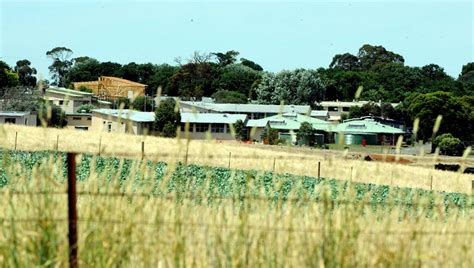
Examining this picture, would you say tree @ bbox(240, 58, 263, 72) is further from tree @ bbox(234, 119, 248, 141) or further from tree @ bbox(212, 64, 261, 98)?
tree @ bbox(234, 119, 248, 141)

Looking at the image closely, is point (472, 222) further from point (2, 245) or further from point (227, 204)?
point (2, 245)

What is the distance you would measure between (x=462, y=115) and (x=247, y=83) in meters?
46.4

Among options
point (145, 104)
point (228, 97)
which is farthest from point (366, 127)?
point (228, 97)

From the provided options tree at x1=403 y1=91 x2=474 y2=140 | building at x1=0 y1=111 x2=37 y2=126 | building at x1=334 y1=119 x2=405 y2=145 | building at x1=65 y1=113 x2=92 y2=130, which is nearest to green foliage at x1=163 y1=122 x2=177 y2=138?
building at x1=0 y1=111 x2=37 y2=126

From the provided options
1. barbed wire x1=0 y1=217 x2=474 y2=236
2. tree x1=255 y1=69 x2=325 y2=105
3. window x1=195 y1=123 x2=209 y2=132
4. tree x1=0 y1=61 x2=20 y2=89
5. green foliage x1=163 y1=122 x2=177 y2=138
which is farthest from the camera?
tree x1=255 y1=69 x2=325 y2=105

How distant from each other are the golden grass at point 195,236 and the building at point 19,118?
6260cm

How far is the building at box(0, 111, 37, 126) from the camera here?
222ft

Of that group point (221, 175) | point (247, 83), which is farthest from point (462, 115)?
point (221, 175)

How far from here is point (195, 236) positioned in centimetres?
568

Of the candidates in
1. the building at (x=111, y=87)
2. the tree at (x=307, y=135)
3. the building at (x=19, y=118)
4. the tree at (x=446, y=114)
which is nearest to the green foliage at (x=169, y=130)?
the tree at (x=307, y=135)

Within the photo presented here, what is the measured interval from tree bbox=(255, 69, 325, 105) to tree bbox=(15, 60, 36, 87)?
32.0 metres

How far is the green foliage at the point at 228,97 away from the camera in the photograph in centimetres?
11301

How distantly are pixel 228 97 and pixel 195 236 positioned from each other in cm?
10808

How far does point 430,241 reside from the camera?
581 cm
